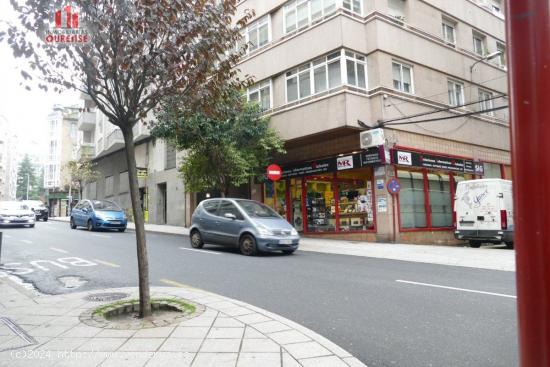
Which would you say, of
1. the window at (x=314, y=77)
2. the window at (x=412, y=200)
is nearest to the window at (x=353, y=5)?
the window at (x=314, y=77)

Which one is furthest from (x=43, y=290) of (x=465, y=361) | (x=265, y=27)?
(x=265, y=27)

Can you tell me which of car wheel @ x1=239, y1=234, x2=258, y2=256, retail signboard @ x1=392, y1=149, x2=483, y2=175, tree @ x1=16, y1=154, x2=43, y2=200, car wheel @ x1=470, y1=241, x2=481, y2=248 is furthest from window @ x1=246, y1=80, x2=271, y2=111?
tree @ x1=16, y1=154, x2=43, y2=200

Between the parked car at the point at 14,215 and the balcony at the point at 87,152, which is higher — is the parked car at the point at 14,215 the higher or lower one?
Answer: the lower one

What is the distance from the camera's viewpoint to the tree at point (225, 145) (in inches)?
651

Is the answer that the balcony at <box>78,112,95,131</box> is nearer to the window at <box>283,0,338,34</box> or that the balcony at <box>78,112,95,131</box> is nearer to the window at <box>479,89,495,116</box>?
the window at <box>283,0,338,34</box>

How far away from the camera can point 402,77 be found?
18.2 metres

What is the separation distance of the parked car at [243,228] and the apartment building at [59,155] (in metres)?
53.6

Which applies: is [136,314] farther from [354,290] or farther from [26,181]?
[26,181]

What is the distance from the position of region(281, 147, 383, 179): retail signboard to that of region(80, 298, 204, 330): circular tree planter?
11947 mm

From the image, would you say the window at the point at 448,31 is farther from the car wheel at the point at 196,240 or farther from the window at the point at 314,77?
the car wheel at the point at 196,240

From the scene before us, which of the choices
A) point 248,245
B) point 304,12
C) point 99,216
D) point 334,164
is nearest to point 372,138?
point 334,164

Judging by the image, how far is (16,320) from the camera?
16.6ft

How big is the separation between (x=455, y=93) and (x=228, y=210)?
14.2 meters

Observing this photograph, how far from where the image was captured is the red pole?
146 cm
